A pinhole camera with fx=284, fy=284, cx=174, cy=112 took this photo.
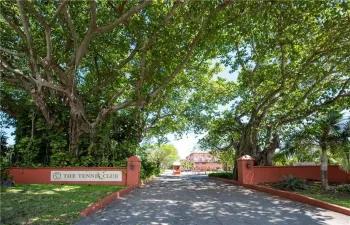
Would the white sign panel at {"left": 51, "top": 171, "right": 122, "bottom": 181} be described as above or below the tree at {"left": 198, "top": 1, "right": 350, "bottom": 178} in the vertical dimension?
below

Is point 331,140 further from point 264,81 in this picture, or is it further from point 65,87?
point 65,87

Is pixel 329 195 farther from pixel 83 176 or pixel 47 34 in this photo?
pixel 47 34

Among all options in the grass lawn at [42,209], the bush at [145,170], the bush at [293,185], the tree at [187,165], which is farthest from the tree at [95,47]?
the tree at [187,165]

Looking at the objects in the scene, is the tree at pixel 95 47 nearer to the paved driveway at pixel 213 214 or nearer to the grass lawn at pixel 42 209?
the grass lawn at pixel 42 209

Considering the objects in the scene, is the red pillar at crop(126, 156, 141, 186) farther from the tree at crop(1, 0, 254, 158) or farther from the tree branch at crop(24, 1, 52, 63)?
the tree branch at crop(24, 1, 52, 63)

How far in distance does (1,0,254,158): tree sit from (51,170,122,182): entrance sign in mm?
1457

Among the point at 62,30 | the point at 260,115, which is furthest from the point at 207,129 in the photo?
the point at 62,30

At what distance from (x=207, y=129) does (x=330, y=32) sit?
1291 centimetres

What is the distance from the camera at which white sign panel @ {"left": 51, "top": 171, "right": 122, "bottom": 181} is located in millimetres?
13180

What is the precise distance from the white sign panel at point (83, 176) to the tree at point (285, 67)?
8.20 meters

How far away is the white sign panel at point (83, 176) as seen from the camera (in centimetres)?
1318

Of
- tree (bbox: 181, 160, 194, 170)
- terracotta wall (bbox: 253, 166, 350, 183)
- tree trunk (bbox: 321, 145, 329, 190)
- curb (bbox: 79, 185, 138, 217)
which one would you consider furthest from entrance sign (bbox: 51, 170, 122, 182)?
tree (bbox: 181, 160, 194, 170)

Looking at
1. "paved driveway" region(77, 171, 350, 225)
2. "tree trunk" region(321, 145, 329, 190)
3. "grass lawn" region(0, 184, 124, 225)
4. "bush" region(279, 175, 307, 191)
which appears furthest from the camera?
"bush" region(279, 175, 307, 191)

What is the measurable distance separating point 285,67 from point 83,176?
1103 cm
